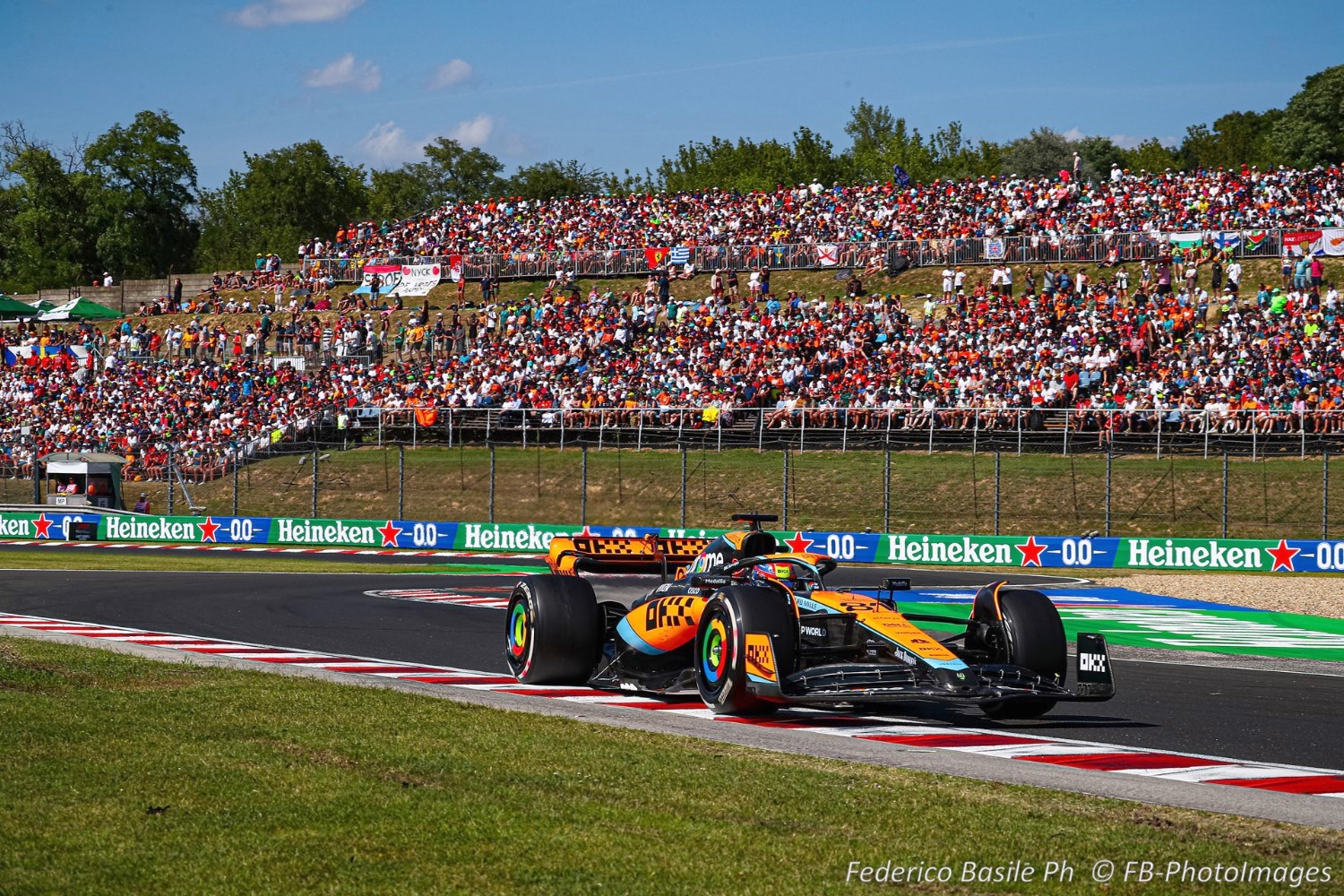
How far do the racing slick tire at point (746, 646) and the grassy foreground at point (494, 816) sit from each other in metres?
1.07

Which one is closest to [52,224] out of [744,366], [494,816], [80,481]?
[80,481]

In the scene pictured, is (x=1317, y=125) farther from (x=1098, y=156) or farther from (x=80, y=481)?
(x=80, y=481)

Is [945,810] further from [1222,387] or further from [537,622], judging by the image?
[1222,387]

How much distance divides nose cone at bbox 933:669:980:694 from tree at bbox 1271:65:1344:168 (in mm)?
70566

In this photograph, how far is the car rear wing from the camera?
→ 13.6 meters

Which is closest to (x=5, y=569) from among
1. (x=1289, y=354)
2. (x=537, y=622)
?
(x=537, y=622)

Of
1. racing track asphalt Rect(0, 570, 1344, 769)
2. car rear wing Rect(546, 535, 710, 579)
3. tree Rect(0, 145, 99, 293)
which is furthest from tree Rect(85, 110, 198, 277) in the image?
car rear wing Rect(546, 535, 710, 579)

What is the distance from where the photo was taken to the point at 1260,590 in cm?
2392

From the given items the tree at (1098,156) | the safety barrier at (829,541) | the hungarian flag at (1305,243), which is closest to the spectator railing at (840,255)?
the hungarian flag at (1305,243)

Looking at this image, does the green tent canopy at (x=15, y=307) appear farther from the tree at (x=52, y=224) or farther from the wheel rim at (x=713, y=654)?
the wheel rim at (x=713, y=654)

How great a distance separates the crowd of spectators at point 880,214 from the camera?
1677 inches

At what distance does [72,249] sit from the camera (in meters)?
93.2

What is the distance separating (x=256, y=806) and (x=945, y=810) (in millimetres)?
3320

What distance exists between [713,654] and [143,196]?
9225 cm
